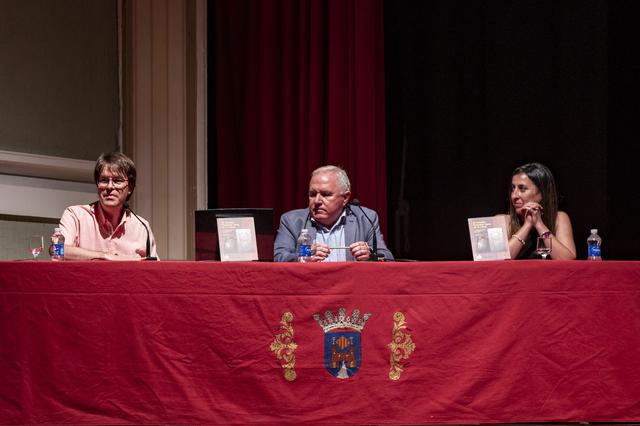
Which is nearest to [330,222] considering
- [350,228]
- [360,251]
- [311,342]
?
→ [350,228]

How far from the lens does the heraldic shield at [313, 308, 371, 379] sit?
270 centimetres

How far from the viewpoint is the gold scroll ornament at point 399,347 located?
270cm

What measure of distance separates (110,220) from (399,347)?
5.18 feet

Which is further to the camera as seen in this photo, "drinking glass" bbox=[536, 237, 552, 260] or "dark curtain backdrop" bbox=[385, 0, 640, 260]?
"dark curtain backdrop" bbox=[385, 0, 640, 260]

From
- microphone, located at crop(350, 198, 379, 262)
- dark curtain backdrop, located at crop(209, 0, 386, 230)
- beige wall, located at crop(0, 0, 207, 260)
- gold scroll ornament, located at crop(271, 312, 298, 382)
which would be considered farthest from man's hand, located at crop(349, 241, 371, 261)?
beige wall, located at crop(0, 0, 207, 260)

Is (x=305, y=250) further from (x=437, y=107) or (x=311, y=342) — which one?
(x=437, y=107)

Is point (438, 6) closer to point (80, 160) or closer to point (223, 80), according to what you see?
point (223, 80)

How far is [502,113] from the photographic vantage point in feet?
14.4

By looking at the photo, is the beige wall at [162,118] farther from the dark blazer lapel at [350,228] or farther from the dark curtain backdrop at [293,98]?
the dark blazer lapel at [350,228]

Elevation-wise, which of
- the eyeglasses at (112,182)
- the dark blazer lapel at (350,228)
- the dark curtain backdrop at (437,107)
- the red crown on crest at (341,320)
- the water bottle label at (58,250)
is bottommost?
the red crown on crest at (341,320)

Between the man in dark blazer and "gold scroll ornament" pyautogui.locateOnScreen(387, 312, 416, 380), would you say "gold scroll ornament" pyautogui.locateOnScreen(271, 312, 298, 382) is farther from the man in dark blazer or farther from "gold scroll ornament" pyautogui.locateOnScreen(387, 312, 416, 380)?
the man in dark blazer

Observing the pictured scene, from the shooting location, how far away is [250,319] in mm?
2738

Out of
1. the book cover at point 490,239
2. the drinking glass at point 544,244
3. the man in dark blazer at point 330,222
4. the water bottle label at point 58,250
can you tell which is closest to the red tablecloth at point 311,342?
the book cover at point 490,239

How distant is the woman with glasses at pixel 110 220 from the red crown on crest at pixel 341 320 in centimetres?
105
